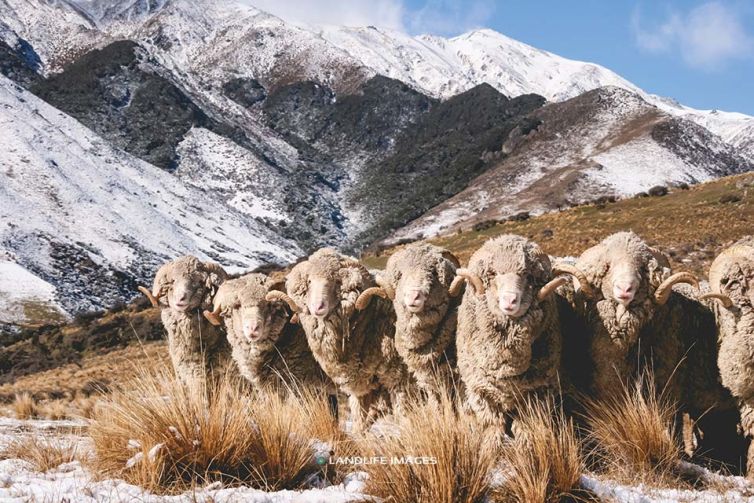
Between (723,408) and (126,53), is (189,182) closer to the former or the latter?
(126,53)

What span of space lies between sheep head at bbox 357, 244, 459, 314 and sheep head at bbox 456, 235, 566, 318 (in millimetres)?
531

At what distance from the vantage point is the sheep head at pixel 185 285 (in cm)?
862

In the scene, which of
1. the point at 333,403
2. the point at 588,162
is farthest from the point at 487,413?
→ the point at 588,162

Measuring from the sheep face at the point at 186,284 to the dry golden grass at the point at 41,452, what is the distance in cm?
278

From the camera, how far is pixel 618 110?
77.8 metres

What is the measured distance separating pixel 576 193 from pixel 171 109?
238ft

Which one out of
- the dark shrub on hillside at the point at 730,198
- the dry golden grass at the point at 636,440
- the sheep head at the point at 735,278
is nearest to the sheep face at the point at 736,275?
the sheep head at the point at 735,278

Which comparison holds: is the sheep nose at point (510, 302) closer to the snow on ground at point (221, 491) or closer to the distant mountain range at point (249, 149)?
the snow on ground at point (221, 491)

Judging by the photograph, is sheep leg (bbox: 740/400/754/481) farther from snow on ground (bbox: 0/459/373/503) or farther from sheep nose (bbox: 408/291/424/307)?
snow on ground (bbox: 0/459/373/503)

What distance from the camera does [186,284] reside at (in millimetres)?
8617

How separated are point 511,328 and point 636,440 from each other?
136 cm

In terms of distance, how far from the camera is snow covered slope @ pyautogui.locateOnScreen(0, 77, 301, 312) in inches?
1676

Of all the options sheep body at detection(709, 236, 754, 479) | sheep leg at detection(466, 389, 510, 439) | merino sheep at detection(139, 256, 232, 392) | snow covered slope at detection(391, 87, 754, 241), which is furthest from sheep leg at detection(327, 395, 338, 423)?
snow covered slope at detection(391, 87, 754, 241)

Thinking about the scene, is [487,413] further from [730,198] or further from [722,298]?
[730,198]
